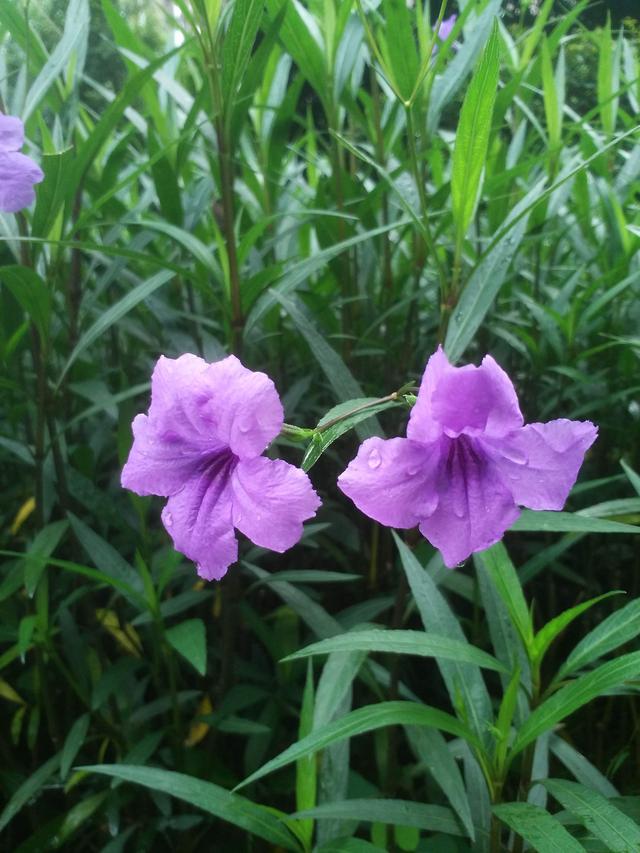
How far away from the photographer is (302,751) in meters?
0.59

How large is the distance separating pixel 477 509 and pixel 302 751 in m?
0.22

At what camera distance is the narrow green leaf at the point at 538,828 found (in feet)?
1.96

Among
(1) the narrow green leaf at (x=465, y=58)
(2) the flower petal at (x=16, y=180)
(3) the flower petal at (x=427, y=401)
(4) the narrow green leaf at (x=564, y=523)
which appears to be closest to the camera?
(3) the flower petal at (x=427, y=401)

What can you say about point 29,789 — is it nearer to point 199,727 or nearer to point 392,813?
point 199,727

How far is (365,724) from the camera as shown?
0.63 meters

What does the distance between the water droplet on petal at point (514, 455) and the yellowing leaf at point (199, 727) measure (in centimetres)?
67

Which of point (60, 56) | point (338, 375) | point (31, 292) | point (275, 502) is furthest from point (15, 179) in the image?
point (275, 502)

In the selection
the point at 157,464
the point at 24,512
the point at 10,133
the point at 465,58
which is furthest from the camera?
the point at 24,512

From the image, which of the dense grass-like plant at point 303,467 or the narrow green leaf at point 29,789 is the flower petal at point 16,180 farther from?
the narrow green leaf at point 29,789

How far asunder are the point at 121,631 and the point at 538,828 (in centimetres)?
68

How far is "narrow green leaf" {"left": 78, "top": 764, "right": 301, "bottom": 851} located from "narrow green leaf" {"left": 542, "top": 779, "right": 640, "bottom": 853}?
246mm

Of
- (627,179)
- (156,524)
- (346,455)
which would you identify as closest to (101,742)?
(156,524)

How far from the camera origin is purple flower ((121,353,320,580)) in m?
0.53

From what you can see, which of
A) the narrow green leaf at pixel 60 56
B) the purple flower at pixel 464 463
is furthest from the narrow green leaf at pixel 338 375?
the narrow green leaf at pixel 60 56
